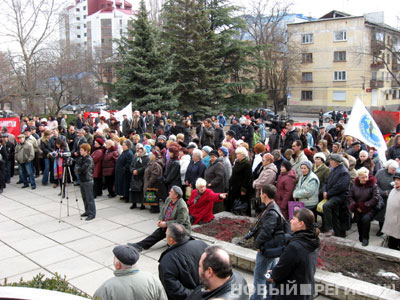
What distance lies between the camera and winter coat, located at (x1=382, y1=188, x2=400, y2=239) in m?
7.25

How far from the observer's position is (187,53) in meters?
28.3

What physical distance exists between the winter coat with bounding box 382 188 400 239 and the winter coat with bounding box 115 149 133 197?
685 cm

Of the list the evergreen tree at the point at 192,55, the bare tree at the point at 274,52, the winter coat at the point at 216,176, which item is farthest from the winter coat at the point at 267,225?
the bare tree at the point at 274,52

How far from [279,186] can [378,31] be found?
53.4 meters

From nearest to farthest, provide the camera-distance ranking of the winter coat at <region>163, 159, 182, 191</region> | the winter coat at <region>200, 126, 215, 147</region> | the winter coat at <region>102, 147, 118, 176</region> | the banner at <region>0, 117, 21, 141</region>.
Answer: the winter coat at <region>163, 159, 182, 191</region> < the winter coat at <region>102, 147, 118, 176</region> < the winter coat at <region>200, 126, 215, 147</region> < the banner at <region>0, 117, 21, 141</region>

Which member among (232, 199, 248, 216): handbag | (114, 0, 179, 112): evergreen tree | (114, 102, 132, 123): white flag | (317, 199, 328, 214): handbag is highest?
(114, 0, 179, 112): evergreen tree

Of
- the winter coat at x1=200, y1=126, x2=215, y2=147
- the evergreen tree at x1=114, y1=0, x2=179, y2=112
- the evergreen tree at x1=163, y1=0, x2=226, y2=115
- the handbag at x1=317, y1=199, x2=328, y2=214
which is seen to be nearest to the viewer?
the handbag at x1=317, y1=199, x2=328, y2=214

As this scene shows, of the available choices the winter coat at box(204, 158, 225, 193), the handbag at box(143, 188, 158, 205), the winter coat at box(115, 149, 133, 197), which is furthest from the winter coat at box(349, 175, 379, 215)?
the winter coat at box(115, 149, 133, 197)

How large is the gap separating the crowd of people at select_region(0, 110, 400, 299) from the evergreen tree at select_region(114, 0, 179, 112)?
11526mm

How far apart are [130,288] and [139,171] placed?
6.94 meters

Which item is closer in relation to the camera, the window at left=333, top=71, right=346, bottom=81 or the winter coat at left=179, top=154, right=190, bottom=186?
the winter coat at left=179, top=154, right=190, bottom=186

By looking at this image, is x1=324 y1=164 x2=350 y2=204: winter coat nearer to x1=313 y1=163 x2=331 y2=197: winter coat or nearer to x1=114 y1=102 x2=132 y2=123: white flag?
x1=313 y1=163 x2=331 y2=197: winter coat

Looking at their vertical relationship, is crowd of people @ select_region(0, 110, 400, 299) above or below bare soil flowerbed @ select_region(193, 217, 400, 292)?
above

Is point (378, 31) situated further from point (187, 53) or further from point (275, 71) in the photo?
point (187, 53)
